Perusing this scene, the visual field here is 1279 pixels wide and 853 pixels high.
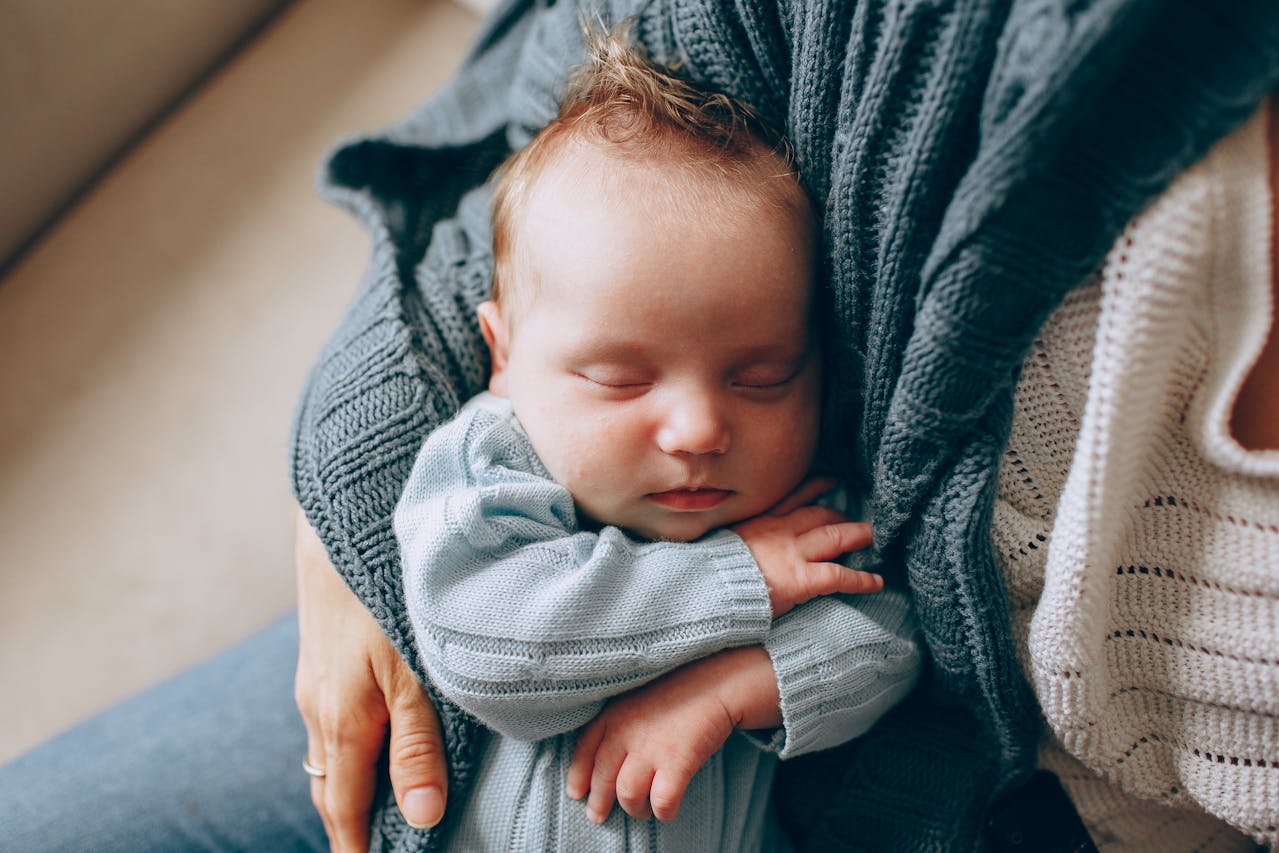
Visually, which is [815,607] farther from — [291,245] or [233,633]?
[291,245]

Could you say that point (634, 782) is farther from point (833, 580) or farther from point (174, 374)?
point (174, 374)

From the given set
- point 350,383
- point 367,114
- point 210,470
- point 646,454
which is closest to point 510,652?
point 646,454

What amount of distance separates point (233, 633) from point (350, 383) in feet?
1.82

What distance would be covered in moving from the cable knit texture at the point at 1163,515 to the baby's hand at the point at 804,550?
15 centimetres

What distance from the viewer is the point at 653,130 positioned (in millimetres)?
859

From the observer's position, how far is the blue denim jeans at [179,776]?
934 millimetres

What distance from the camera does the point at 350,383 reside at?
0.90m

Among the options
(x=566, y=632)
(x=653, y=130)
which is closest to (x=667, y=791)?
(x=566, y=632)

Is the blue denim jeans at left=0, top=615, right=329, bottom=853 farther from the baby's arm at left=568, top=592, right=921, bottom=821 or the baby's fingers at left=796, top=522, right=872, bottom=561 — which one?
the baby's fingers at left=796, top=522, right=872, bottom=561

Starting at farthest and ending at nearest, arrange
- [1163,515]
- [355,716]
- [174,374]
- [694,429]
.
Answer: [174,374] → [355,716] → [694,429] → [1163,515]

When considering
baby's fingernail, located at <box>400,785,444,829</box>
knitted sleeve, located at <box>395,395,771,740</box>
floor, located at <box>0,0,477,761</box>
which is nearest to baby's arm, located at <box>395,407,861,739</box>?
knitted sleeve, located at <box>395,395,771,740</box>

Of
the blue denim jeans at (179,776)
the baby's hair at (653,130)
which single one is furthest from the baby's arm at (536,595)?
the blue denim jeans at (179,776)

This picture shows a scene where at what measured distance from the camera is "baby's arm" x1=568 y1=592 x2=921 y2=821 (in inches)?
31.2

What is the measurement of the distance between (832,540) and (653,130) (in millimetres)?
431
